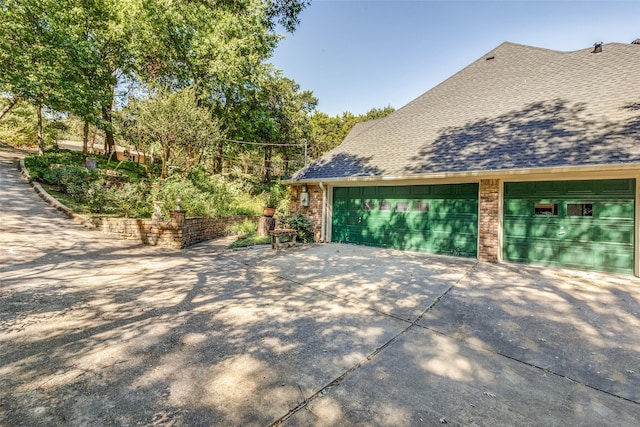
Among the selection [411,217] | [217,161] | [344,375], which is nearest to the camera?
[344,375]

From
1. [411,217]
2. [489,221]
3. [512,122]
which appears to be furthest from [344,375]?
[512,122]

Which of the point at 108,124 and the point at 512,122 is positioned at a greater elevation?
the point at 108,124

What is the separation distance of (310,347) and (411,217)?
655 cm

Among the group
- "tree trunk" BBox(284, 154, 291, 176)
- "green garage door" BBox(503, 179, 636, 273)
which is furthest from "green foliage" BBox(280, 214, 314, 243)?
"tree trunk" BBox(284, 154, 291, 176)

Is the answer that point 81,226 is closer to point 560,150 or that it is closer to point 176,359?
point 176,359

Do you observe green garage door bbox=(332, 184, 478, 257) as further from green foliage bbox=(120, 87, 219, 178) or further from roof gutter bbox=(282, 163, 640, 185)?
green foliage bbox=(120, 87, 219, 178)

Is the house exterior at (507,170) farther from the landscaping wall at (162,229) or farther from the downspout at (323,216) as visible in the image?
the landscaping wall at (162,229)

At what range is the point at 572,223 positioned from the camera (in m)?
6.35

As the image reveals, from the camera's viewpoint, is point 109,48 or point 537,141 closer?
point 537,141

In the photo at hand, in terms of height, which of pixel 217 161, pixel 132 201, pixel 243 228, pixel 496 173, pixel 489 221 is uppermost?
pixel 217 161

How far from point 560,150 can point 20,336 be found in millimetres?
9587

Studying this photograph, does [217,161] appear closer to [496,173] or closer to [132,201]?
[132,201]

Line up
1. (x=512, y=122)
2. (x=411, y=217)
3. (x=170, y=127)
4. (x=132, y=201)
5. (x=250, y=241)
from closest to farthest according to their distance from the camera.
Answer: (x=512, y=122) < (x=411, y=217) < (x=250, y=241) < (x=132, y=201) < (x=170, y=127)

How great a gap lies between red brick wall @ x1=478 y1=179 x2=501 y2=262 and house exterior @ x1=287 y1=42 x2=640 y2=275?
0.03 metres
